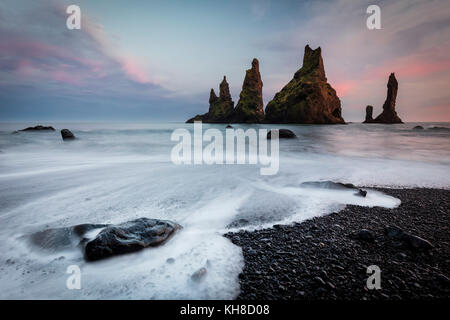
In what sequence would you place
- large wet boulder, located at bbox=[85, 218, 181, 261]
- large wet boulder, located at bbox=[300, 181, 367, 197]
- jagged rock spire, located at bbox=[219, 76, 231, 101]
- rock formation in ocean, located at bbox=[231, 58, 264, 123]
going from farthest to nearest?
jagged rock spire, located at bbox=[219, 76, 231, 101]
rock formation in ocean, located at bbox=[231, 58, 264, 123]
large wet boulder, located at bbox=[300, 181, 367, 197]
large wet boulder, located at bbox=[85, 218, 181, 261]

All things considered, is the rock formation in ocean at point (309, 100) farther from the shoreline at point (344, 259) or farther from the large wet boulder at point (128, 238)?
the large wet boulder at point (128, 238)

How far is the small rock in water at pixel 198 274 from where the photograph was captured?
80.7 inches

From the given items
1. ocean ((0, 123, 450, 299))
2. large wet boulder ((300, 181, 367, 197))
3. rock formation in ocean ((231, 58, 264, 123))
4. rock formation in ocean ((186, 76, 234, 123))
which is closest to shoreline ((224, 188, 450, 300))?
ocean ((0, 123, 450, 299))

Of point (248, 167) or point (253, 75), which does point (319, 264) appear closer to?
point (248, 167)

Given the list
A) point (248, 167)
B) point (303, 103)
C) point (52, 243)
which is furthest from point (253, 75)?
point (52, 243)

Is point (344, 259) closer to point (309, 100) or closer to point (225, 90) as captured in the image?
point (309, 100)

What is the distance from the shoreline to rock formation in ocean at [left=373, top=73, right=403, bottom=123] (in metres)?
124

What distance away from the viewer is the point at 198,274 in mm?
2070

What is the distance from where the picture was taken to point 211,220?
348 cm

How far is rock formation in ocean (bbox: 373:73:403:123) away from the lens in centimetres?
9412

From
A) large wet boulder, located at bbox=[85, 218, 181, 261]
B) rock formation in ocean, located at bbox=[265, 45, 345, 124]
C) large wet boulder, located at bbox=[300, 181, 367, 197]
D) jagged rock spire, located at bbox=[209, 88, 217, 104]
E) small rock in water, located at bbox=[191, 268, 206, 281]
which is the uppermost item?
jagged rock spire, located at bbox=[209, 88, 217, 104]

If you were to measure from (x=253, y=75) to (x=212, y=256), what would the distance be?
98.8 meters

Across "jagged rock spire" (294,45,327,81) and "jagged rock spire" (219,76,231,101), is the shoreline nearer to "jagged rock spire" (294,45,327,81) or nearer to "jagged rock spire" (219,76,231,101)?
"jagged rock spire" (294,45,327,81)
